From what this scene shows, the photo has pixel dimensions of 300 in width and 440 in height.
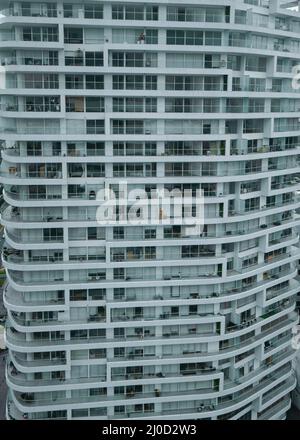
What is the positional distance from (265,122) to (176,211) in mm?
9869

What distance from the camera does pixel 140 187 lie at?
3569 cm

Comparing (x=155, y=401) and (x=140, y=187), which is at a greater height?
(x=140, y=187)

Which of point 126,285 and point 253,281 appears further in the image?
point 253,281

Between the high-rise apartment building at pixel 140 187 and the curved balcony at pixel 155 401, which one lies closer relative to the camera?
the high-rise apartment building at pixel 140 187

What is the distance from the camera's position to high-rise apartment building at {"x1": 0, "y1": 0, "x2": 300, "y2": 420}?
3384 cm

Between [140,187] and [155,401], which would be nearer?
[140,187]

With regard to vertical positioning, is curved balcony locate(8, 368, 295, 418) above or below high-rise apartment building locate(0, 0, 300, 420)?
below

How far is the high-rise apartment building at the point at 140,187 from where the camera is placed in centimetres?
3384

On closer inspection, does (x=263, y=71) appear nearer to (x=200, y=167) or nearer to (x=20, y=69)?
(x=200, y=167)

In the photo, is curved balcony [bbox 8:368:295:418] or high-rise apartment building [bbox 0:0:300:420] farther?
curved balcony [bbox 8:368:295:418]

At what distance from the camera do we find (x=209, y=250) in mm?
37938

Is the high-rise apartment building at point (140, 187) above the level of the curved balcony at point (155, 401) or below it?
above

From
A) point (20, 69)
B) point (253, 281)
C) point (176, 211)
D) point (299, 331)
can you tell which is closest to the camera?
point (20, 69)

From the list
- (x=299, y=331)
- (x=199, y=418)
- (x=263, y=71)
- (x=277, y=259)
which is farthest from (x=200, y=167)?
(x=299, y=331)
